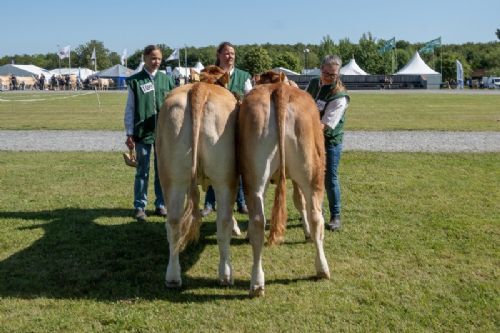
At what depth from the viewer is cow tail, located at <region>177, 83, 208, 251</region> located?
492 centimetres

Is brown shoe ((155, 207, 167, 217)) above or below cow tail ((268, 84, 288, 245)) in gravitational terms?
below

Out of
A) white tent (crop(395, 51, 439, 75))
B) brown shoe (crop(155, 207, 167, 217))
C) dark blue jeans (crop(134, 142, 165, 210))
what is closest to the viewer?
dark blue jeans (crop(134, 142, 165, 210))

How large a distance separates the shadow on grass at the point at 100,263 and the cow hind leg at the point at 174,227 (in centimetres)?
11

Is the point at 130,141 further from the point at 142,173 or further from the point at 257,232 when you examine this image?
the point at 257,232

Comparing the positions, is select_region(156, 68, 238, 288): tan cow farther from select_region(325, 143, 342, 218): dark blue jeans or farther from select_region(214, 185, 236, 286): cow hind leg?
select_region(325, 143, 342, 218): dark blue jeans

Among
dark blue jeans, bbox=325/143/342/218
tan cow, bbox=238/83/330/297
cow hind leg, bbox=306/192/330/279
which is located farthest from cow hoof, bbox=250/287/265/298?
dark blue jeans, bbox=325/143/342/218

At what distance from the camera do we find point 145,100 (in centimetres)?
762

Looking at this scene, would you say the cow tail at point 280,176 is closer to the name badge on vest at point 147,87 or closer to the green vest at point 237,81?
the green vest at point 237,81

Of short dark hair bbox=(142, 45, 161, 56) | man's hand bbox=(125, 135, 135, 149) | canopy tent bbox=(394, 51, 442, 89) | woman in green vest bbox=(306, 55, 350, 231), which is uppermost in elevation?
canopy tent bbox=(394, 51, 442, 89)

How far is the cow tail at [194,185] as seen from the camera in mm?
4918

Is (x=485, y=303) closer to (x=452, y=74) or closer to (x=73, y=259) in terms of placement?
(x=73, y=259)

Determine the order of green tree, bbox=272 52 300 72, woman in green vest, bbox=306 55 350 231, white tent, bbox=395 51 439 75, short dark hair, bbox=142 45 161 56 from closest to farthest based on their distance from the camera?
woman in green vest, bbox=306 55 350 231
short dark hair, bbox=142 45 161 56
white tent, bbox=395 51 439 75
green tree, bbox=272 52 300 72

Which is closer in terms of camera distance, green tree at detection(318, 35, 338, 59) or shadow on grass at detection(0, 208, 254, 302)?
shadow on grass at detection(0, 208, 254, 302)

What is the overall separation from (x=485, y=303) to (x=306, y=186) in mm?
2025
